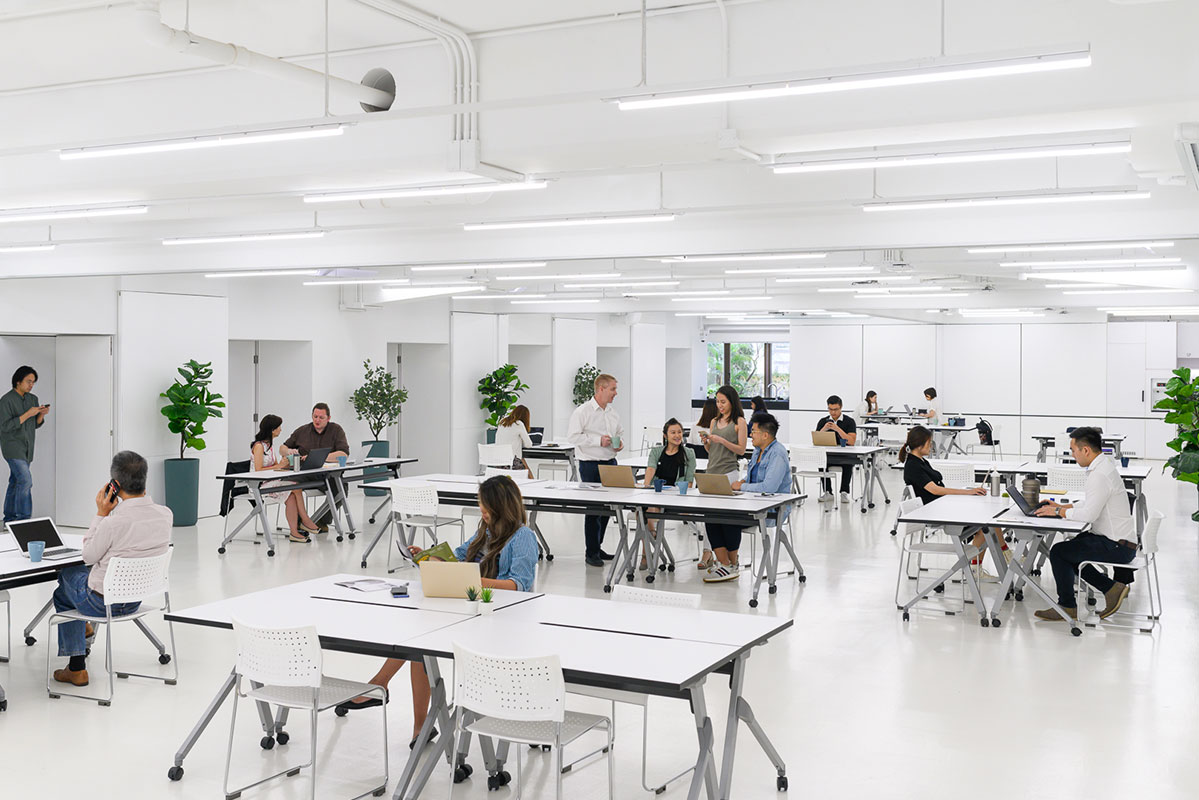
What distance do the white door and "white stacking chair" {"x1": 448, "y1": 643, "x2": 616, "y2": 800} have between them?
9452 millimetres

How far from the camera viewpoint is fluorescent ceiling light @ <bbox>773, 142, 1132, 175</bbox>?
5.48 m

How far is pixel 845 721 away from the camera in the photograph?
5.52m

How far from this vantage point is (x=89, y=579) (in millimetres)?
6027

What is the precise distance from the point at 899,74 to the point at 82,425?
35.6 ft

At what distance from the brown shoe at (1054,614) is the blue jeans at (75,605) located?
605cm

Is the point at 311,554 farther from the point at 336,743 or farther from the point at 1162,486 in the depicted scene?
the point at 1162,486

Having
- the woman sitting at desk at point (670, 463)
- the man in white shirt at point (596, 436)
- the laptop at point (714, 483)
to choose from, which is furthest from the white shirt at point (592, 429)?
the laptop at point (714, 483)

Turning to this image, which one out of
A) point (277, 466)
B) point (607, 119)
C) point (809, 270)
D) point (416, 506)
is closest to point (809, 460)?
point (809, 270)

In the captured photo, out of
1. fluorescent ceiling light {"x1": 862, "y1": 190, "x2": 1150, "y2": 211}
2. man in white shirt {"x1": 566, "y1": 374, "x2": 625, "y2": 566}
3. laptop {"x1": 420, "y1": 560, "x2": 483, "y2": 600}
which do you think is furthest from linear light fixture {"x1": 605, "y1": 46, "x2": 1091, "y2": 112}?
man in white shirt {"x1": 566, "y1": 374, "x2": 625, "y2": 566}

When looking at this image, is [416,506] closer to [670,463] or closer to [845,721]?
[670,463]

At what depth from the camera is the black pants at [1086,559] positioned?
7.43 meters

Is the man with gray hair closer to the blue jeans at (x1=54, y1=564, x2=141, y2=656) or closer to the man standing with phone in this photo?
the blue jeans at (x1=54, y1=564, x2=141, y2=656)

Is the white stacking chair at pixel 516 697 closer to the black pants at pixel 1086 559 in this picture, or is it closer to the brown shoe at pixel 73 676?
the brown shoe at pixel 73 676

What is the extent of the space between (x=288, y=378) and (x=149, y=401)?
289 cm
